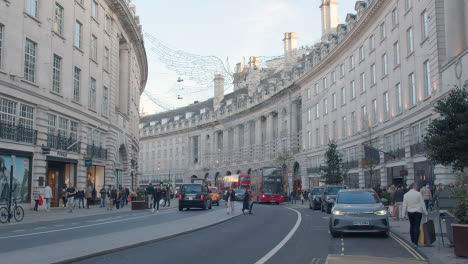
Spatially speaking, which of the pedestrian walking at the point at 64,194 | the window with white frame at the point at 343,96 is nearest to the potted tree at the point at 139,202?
the pedestrian walking at the point at 64,194

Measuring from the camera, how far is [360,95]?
47188 mm

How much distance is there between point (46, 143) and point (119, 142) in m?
16.7

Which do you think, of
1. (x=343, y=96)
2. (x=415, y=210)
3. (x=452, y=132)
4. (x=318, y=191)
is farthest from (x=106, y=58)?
(x=415, y=210)

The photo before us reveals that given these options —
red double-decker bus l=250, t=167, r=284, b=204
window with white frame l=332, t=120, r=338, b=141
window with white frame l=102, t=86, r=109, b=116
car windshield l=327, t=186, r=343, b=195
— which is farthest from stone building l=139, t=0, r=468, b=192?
window with white frame l=102, t=86, r=109, b=116

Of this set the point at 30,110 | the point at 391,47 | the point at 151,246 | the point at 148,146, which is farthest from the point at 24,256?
the point at 148,146

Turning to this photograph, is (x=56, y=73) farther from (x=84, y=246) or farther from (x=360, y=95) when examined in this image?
(x=360, y=95)

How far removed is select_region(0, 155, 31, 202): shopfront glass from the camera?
27.3 m

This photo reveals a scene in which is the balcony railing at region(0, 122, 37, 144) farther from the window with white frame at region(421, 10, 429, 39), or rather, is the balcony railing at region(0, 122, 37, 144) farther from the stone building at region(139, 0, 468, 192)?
the window with white frame at region(421, 10, 429, 39)

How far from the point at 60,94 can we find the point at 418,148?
1018 inches

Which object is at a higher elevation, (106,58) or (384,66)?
(106,58)

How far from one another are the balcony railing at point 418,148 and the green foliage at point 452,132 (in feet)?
44.5

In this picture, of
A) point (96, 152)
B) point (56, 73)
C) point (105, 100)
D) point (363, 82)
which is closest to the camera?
point (56, 73)

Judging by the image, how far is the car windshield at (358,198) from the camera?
1614cm

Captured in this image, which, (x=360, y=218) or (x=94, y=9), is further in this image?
(x=94, y=9)
